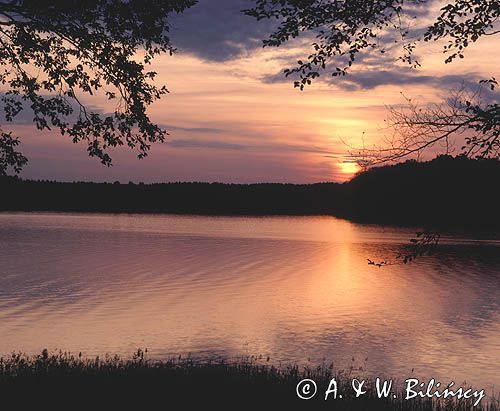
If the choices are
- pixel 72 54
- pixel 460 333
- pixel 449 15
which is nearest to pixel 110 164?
pixel 72 54

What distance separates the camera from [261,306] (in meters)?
35.6

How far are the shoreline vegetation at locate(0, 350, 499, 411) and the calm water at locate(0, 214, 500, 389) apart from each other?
769cm

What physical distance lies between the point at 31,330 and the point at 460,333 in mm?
18185

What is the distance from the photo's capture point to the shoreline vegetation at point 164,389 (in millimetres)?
12562

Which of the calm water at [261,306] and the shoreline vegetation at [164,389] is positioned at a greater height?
the shoreline vegetation at [164,389]

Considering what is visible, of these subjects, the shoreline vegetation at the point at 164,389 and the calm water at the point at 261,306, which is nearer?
the shoreline vegetation at the point at 164,389

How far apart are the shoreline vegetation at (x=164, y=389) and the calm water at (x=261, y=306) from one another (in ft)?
25.2

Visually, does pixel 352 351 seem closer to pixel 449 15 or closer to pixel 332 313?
pixel 332 313

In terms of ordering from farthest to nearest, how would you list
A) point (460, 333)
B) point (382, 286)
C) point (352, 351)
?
point (382, 286)
point (460, 333)
point (352, 351)

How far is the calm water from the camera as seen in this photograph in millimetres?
24141

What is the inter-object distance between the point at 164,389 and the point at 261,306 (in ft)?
73.2

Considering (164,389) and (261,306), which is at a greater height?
(164,389)

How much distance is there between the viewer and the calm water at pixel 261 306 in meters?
24.1

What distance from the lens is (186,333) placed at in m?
27.1
